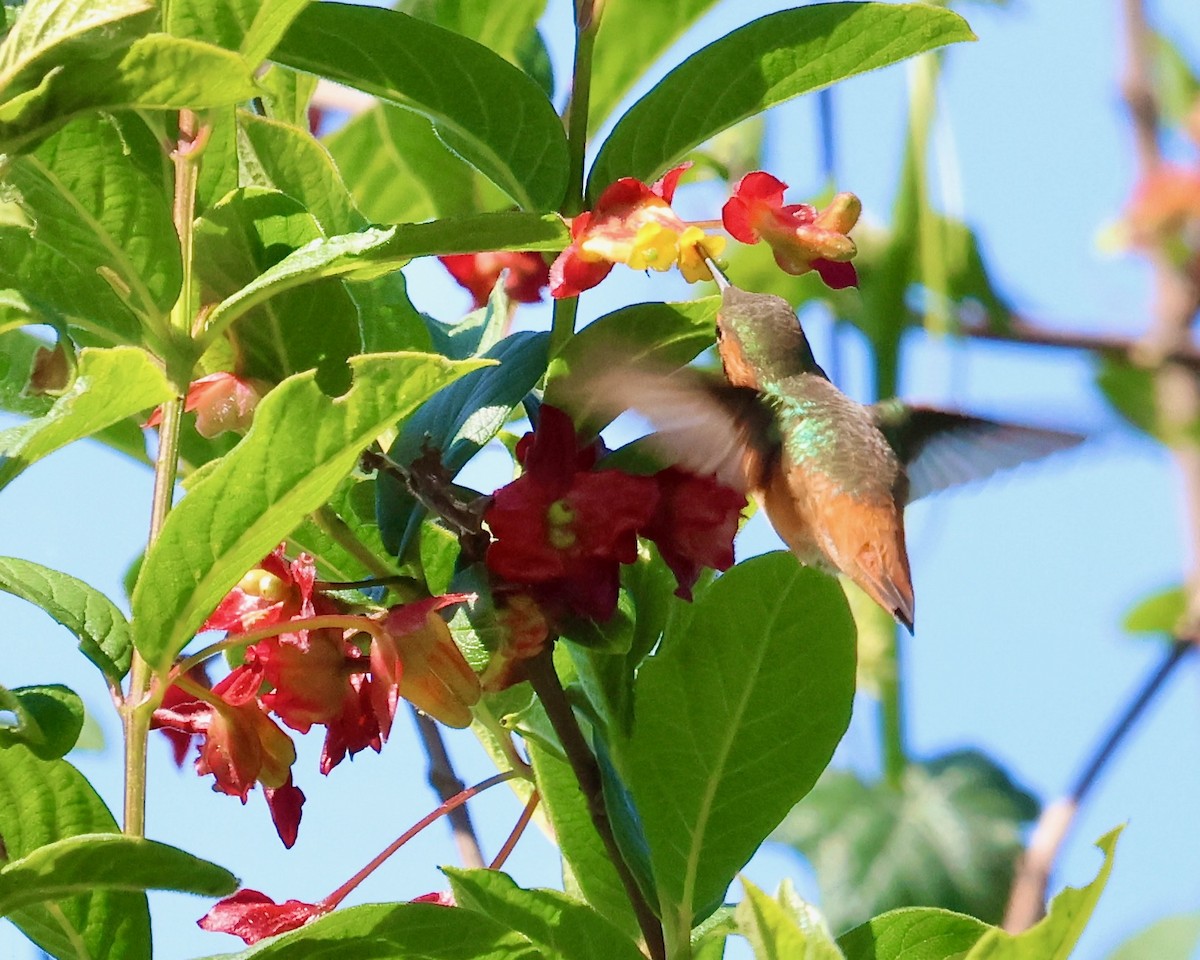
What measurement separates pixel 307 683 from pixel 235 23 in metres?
0.47

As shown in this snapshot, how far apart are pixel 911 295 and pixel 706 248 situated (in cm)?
165

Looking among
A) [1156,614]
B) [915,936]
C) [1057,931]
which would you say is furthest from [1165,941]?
[1156,614]

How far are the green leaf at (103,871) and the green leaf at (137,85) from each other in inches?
16.9

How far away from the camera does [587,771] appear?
45.2 inches

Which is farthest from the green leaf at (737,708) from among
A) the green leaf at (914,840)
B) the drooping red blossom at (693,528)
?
the green leaf at (914,840)

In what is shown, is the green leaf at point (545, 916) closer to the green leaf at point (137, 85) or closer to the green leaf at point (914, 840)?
the green leaf at point (137, 85)

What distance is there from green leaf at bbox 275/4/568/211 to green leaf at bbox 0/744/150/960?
55 cm

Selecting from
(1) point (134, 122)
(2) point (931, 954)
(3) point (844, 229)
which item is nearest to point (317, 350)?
(1) point (134, 122)

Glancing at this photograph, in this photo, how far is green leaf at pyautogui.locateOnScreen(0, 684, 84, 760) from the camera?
991mm

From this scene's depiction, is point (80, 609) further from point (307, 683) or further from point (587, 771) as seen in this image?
point (587, 771)

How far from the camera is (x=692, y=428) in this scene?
135 centimetres

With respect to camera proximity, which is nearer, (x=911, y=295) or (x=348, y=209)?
(x=348, y=209)

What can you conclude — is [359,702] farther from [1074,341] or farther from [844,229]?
[1074,341]

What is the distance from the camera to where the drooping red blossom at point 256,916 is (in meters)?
1.18
